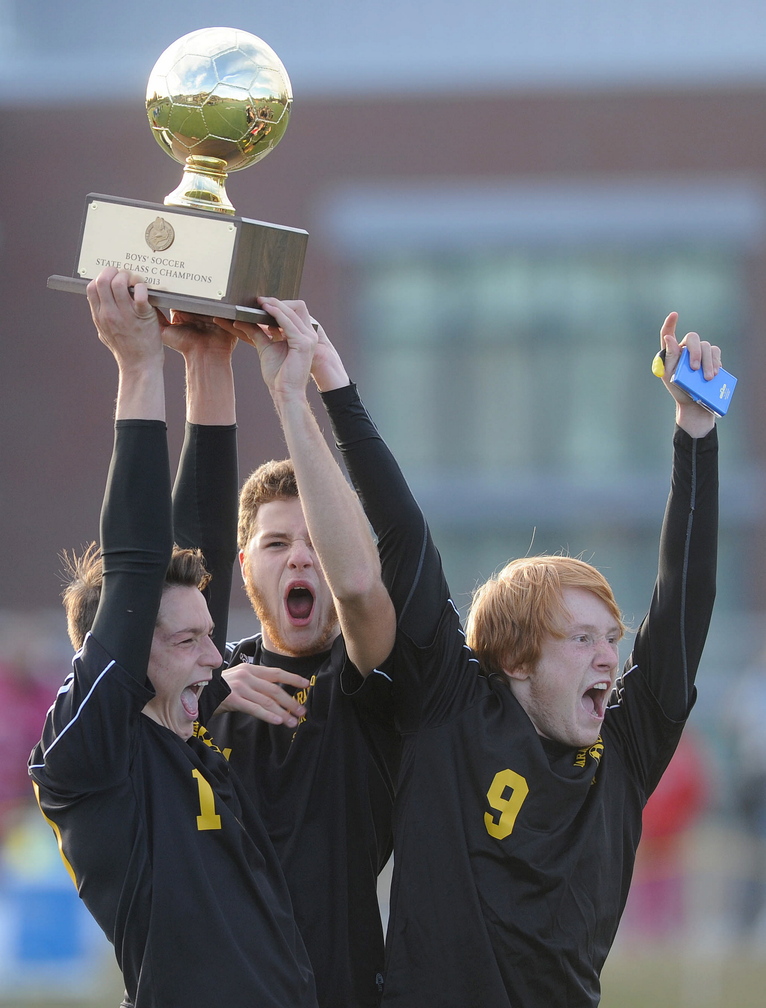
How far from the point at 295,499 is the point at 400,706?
634 mm

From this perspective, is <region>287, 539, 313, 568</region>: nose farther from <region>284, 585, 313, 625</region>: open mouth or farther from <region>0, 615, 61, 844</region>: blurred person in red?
<region>0, 615, 61, 844</region>: blurred person in red

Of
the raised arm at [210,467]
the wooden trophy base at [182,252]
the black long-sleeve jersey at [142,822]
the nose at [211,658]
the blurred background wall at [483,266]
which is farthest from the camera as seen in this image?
the blurred background wall at [483,266]

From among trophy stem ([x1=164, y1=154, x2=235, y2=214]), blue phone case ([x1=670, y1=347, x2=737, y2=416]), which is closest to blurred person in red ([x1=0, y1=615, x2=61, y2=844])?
trophy stem ([x1=164, y1=154, x2=235, y2=214])

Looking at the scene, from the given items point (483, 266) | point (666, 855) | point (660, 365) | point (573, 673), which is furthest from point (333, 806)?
point (483, 266)

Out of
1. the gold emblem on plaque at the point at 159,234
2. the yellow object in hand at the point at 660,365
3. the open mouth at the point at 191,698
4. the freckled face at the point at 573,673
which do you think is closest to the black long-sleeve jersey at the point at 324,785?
the open mouth at the point at 191,698

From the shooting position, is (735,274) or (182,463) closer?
(182,463)

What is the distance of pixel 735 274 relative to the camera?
73.5 ft

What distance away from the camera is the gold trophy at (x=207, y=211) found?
2.91 meters

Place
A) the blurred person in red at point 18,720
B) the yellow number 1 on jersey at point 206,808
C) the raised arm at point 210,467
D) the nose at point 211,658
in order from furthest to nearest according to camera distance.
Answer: the blurred person in red at point 18,720 < the raised arm at point 210,467 < the nose at point 211,658 < the yellow number 1 on jersey at point 206,808

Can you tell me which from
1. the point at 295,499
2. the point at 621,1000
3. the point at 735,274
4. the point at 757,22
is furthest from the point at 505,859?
the point at 757,22

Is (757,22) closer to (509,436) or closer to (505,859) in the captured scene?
(509,436)

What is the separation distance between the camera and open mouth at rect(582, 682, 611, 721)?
304 cm

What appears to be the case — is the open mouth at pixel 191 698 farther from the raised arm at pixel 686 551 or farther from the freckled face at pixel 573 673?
the raised arm at pixel 686 551

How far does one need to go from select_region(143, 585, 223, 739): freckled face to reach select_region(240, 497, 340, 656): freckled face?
0.49 m
